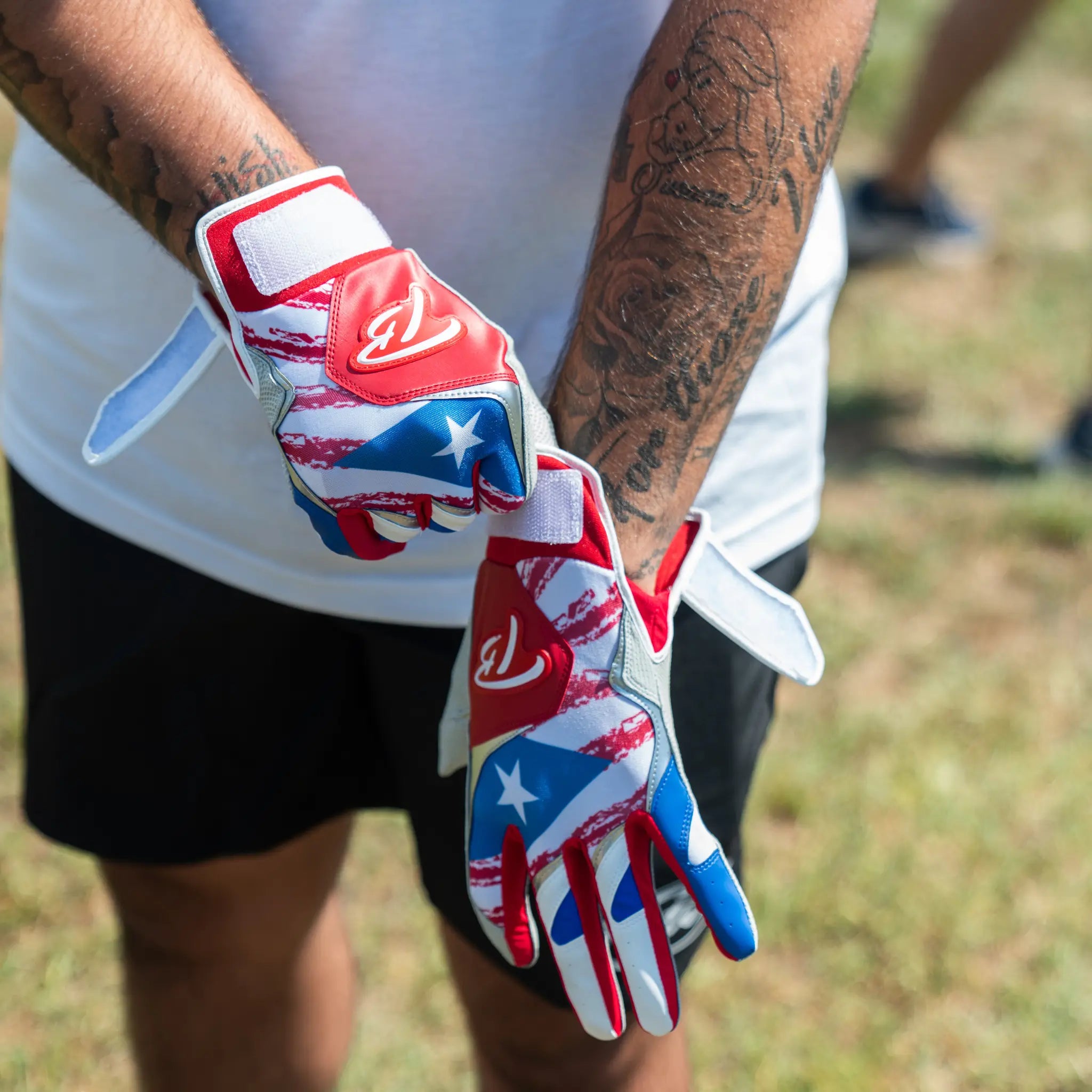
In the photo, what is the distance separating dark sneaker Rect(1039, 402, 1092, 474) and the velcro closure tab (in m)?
2.44

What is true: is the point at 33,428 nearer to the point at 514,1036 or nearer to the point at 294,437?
A: the point at 294,437

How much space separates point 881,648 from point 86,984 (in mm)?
1590

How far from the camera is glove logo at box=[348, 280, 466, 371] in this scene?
0.83 m

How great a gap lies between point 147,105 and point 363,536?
13.1 inches

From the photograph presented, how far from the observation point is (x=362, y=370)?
827 mm

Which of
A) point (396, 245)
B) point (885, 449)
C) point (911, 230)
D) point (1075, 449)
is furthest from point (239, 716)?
point (911, 230)

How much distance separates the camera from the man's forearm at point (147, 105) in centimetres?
84

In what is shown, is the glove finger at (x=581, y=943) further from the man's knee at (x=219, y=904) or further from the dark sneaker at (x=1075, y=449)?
the dark sneaker at (x=1075, y=449)

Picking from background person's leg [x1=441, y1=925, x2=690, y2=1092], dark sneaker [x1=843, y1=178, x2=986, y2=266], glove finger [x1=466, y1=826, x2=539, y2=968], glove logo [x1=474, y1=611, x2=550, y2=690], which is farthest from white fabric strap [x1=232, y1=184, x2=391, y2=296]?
dark sneaker [x1=843, y1=178, x2=986, y2=266]

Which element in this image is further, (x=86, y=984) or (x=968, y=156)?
(x=968, y=156)

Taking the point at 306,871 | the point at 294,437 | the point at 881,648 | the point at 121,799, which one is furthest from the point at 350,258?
the point at 881,648

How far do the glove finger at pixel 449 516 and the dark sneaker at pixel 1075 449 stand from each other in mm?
2484

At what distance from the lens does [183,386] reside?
94 centimetres

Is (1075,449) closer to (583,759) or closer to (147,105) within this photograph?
(583,759)
